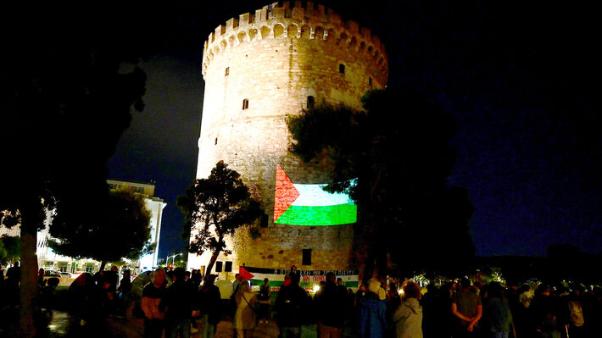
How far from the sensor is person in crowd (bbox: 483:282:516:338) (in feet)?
22.5

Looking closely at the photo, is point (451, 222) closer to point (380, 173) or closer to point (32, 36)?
point (380, 173)

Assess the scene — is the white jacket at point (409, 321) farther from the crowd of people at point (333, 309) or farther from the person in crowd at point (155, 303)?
the person in crowd at point (155, 303)

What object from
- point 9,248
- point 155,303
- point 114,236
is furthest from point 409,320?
point 9,248

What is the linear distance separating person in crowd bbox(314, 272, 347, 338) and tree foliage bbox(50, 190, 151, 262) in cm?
2119

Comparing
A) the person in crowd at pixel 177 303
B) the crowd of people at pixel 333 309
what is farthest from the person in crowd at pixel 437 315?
the person in crowd at pixel 177 303

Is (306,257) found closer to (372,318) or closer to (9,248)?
(372,318)

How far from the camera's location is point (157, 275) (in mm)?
6121

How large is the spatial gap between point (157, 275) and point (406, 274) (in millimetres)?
23114

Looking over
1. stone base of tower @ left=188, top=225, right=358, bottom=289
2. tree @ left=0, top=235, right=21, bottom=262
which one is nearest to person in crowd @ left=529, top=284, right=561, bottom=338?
stone base of tower @ left=188, top=225, right=358, bottom=289

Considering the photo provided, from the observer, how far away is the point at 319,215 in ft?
65.5

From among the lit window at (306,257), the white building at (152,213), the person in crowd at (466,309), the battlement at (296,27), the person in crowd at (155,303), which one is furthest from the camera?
the white building at (152,213)

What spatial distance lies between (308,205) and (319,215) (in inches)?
29.6

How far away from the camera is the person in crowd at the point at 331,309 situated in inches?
248

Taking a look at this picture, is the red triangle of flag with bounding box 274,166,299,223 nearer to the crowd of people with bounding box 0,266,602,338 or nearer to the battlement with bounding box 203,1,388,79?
the battlement with bounding box 203,1,388,79
